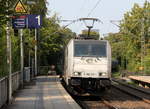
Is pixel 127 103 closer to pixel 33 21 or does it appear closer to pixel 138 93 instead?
pixel 138 93

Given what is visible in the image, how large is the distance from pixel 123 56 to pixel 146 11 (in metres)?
9.42

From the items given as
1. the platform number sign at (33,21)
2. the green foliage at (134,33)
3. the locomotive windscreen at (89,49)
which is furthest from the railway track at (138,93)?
the green foliage at (134,33)

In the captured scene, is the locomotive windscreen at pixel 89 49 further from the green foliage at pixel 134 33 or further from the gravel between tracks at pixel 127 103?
the green foliage at pixel 134 33

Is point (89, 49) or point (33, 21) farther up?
point (33, 21)

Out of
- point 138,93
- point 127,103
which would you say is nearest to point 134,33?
point 138,93

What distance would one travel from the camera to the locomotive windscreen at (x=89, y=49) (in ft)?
77.6

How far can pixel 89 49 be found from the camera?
2378cm

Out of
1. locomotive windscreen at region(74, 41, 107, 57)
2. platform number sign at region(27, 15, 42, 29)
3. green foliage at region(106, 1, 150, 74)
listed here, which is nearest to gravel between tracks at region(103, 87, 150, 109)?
locomotive windscreen at region(74, 41, 107, 57)

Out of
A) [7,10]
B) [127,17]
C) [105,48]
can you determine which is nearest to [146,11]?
[127,17]

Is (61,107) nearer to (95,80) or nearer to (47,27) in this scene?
(95,80)

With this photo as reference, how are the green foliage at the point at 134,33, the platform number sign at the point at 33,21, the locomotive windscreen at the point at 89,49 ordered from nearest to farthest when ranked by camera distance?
the locomotive windscreen at the point at 89,49
the platform number sign at the point at 33,21
the green foliage at the point at 134,33

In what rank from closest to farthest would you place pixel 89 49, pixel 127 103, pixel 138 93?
pixel 127 103, pixel 89 49, pixel 138 93

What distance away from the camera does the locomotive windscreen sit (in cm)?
2364

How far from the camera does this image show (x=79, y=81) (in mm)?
23125
